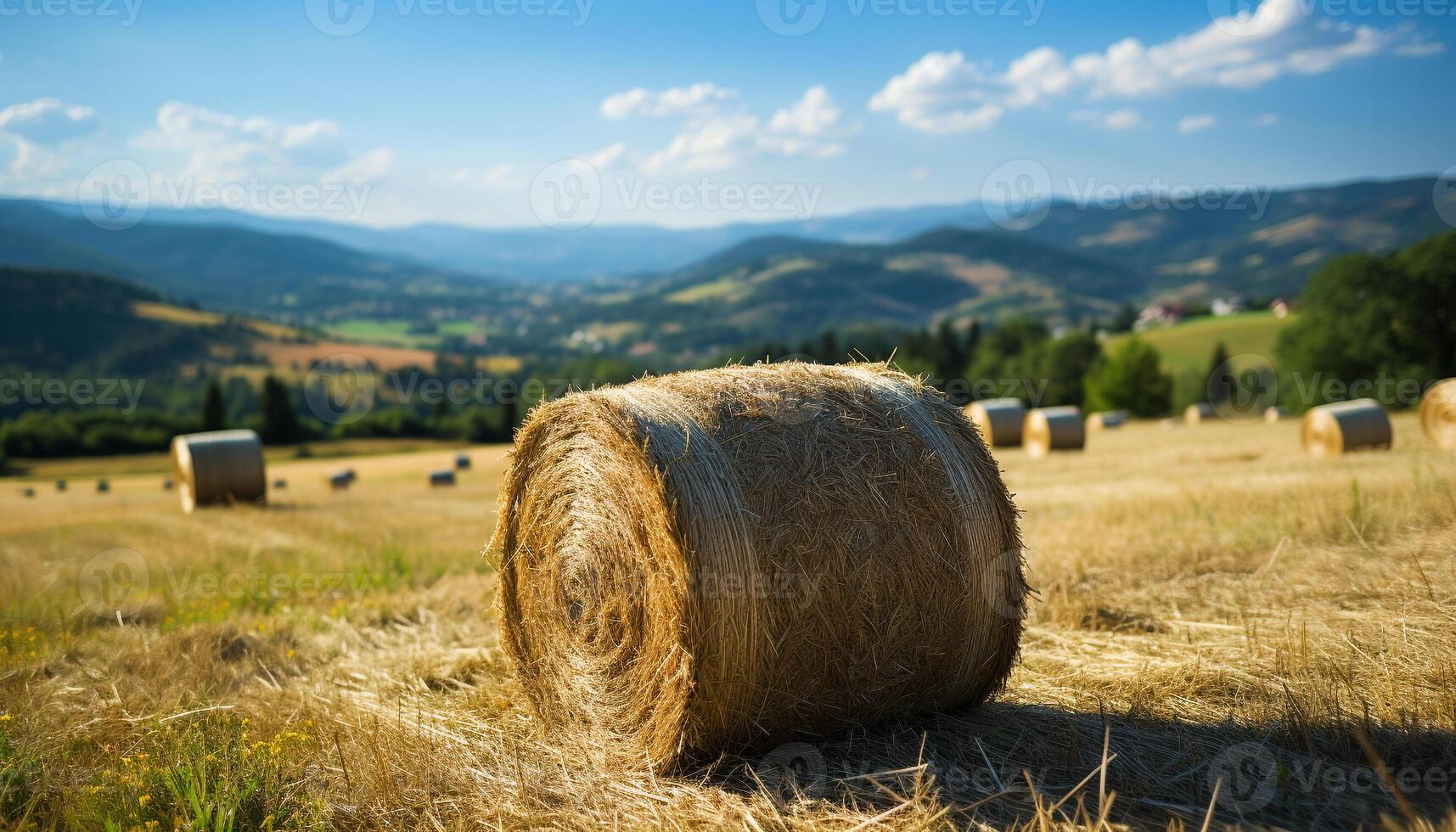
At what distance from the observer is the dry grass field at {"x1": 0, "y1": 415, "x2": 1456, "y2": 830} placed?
13.5ft

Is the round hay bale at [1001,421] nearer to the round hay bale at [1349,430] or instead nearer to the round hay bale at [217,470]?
the round hay bale at [1349,430]

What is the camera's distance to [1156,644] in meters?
6.10

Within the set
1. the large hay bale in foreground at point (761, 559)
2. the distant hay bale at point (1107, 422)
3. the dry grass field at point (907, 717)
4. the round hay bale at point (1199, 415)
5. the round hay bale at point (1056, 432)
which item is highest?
the large hay bale in foreground at point (761, 559)

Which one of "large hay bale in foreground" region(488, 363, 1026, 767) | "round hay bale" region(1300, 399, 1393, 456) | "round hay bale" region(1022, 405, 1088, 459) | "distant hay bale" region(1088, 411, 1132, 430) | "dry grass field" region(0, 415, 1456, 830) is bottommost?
"distant hay bale" region(1088, 411, 1132, 430)

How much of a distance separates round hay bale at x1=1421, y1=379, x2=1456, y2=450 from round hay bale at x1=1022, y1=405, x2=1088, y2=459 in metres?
8.96

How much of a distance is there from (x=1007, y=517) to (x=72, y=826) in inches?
195

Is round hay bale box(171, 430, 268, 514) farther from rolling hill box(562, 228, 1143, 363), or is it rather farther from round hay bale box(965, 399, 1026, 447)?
rolling hill box(562, 228, 1143, 363)

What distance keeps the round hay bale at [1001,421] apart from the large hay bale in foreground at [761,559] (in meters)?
24.2

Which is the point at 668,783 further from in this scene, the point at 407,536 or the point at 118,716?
the point at 407,536

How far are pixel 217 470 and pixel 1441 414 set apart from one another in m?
28.2

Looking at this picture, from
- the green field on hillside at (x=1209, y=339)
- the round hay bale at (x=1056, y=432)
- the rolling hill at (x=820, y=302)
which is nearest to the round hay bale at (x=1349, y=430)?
the round hay bale at (x=1056, y=432)

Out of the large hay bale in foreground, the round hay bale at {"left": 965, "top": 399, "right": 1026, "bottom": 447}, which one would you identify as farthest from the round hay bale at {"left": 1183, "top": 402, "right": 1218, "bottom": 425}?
the large hay bale in foreground

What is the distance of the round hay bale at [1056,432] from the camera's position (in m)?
27.9

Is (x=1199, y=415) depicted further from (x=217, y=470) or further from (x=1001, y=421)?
(x=217, y=470)
